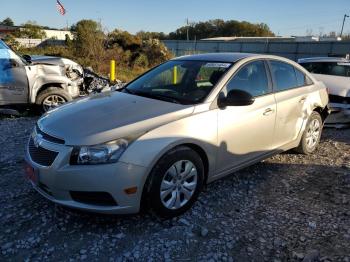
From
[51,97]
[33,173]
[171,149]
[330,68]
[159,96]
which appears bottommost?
[51,97]

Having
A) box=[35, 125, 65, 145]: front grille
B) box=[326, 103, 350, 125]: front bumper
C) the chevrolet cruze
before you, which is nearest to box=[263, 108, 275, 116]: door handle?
the chevrolet cruze

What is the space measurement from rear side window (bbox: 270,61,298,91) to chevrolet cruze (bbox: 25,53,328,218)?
0.02 meters

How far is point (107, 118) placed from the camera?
365cm

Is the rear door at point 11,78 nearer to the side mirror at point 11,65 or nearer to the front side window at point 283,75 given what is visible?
the side mirror at point 11,65

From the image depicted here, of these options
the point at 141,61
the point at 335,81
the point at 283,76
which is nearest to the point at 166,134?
the point at 283,76

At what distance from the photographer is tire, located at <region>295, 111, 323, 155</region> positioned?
5.71m

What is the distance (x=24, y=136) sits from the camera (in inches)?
255

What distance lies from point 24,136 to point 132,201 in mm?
3837

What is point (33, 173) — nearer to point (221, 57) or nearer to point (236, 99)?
point (236, 99)

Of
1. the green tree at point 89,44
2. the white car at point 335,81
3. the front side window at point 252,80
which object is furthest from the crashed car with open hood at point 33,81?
Result: the green tree at point 89,44

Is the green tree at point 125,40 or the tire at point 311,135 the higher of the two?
the green tree at point 125,40

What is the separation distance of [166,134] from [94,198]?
2.90 feet

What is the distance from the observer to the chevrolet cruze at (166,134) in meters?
3.31

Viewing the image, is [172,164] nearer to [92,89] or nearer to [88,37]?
[92,89]
